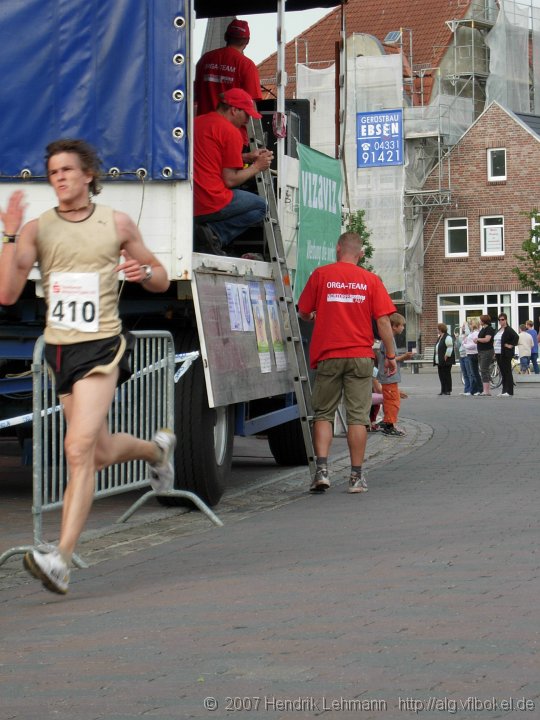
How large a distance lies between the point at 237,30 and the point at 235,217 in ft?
7.23

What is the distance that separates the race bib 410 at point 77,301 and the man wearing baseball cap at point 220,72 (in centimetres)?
523

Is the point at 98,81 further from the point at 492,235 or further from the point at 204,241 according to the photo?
the point at 492,235

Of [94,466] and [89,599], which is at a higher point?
[94,466]

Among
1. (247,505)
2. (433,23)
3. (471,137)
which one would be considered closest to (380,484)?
(247,505)

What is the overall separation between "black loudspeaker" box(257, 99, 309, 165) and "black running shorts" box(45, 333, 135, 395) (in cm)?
557

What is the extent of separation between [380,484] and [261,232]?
2.14 m

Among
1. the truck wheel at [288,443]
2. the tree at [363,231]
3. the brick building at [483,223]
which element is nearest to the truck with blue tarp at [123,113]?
the truck wheel at [288,443]

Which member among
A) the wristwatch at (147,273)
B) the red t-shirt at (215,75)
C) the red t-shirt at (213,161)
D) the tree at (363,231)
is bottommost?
the wristwatch at (147,273)

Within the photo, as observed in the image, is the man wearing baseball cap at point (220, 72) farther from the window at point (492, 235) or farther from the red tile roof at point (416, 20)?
the red tile roof at point (416, 20)

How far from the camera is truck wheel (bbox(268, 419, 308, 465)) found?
42.9 ft

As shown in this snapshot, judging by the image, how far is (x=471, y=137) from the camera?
61.9 meters

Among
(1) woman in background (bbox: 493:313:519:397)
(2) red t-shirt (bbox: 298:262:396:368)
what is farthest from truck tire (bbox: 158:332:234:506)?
(1) woman in background (bbox: 493:313:519:397)

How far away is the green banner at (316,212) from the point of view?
12.0 meters

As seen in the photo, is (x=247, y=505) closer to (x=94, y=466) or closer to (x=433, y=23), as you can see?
(x=94, y=466)
